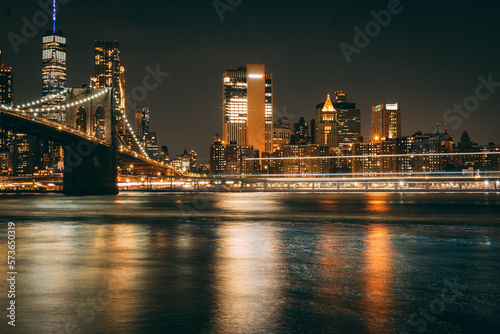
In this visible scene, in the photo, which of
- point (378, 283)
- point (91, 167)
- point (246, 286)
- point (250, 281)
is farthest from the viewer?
point (91, 167)

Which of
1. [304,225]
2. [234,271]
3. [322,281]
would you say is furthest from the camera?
[304,225]

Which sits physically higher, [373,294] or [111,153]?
[111,153]

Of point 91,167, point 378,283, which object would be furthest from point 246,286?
point 91,167

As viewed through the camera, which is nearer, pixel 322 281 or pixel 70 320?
pixel 70 320

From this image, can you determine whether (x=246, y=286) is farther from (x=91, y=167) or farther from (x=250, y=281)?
(x=91, y=167)

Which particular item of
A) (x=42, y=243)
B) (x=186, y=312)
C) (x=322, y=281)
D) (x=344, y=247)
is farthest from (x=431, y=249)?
(x=42, y=243)

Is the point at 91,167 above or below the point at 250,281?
above

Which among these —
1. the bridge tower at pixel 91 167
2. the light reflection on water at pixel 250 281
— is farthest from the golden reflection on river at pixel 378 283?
the bridge tower at pixel 91 167

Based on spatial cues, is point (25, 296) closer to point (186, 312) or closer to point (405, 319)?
point (186, 312)

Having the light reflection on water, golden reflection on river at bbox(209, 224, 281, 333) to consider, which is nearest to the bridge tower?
the light reflection on water

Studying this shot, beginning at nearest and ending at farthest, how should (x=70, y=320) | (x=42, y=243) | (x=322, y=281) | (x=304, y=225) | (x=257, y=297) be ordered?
(x=70, y=320) → (x=257, y=297) → (x=322, y=281) → (x=42, y=243) → (x=304, y=225)

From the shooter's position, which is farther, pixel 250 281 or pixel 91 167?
pixel 91 167
